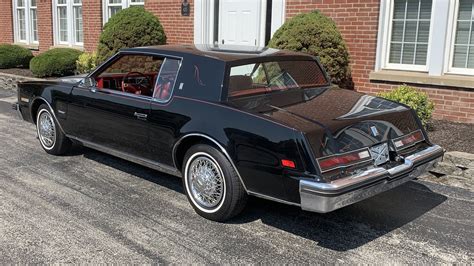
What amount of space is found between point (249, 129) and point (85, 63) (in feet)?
31.6

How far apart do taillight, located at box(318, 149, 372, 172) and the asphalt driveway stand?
660 millimetres

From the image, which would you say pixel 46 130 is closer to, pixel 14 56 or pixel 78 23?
pixel 78 23

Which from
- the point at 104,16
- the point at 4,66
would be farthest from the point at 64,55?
the point at 4,66

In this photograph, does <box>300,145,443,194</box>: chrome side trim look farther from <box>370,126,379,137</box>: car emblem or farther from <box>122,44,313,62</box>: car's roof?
<box>122,44,313,62</box>: car's roof

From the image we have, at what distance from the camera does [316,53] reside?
7941 millimetres

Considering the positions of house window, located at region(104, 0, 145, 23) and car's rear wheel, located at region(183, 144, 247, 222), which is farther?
house window, located at region(104, 0, 145, 23)

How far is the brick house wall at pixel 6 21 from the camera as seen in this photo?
58.2 feet

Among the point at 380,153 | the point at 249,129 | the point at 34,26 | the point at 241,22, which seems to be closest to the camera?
the point at 249,129

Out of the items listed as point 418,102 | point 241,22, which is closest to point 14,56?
point 241,22

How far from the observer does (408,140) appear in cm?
439

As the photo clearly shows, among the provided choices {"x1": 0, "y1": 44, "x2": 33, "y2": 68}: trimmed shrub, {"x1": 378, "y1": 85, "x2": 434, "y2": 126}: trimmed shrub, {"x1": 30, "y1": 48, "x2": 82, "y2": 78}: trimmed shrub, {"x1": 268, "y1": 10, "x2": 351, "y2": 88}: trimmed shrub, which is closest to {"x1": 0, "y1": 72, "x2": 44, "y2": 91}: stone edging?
{"x1": 30, "y1": 48, "x2": 82, "y2": 78}: trimmed shrub

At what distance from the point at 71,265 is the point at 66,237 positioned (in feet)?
1.65

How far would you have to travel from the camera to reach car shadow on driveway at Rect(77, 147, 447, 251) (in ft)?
13.4

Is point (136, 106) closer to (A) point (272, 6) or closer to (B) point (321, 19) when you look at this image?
(B) point (321, 19)
